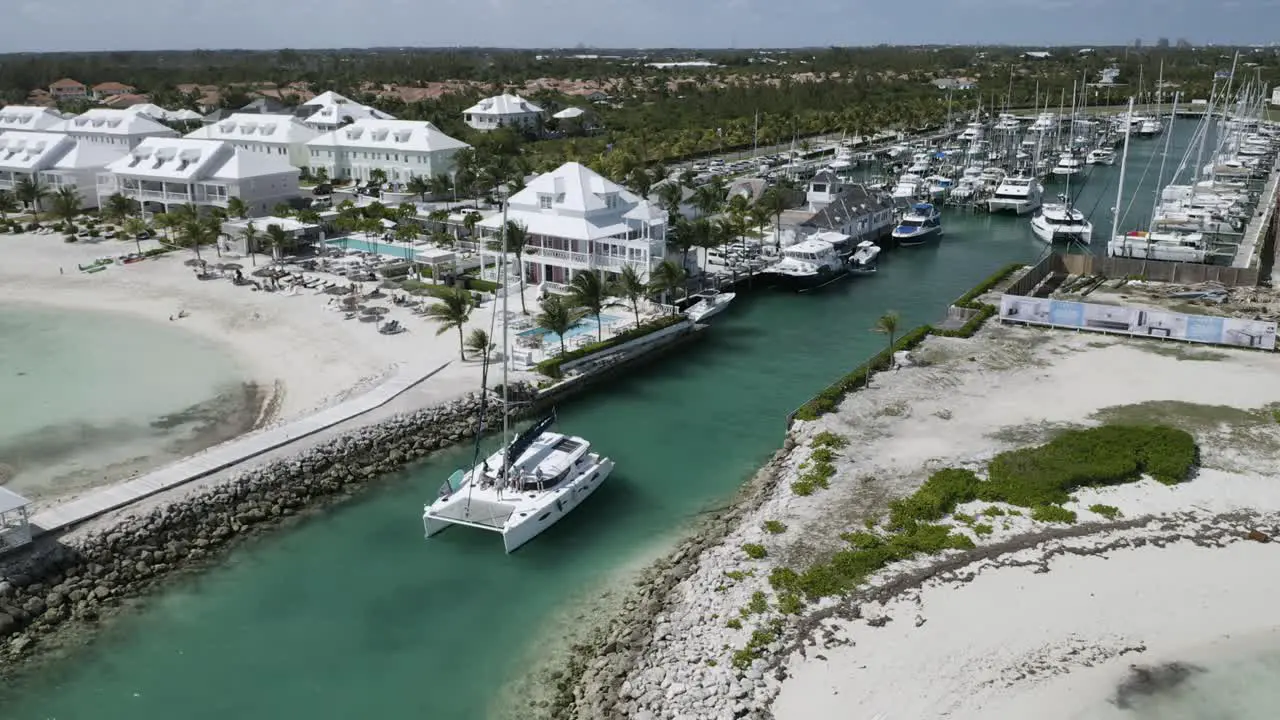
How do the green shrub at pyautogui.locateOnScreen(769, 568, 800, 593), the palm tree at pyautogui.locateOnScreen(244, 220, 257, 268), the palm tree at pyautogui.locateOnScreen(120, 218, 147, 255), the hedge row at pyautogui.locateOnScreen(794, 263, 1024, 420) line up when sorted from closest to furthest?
the green shrub at pyautogui.locateOnScreen(769, 568, 800, 593) → the hedge row at pyautogui.locateOnScreen(794, 263, 1024, 420) → the palm tree at pyautogui.locateOnScreen(244, 220, 257, 268) → the palm tree at pyautogui.locateOnScreen(120, 218, 147, 255)

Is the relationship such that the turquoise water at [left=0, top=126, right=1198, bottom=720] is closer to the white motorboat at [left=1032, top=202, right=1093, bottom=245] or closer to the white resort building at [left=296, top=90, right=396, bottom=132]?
the white motorboat at [left=1032, top=202, right=1093, bottom=245]

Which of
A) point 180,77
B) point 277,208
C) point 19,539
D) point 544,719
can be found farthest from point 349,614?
point 180,77

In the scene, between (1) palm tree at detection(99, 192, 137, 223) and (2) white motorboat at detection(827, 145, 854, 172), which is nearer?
(1) palm tree at detection(99, 192, 137, 223)

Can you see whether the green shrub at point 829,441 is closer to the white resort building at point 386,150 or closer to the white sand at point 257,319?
the white sand at point 257,319

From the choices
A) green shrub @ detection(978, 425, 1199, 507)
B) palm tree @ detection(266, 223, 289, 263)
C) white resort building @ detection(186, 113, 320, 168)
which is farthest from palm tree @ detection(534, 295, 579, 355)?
white resort building @ detection(186, 113, 320, 168)

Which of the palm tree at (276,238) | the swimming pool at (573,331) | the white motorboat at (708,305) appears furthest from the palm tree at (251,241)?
the white motorboat at (708,305)

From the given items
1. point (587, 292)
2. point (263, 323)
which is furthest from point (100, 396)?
point (587, 292)
